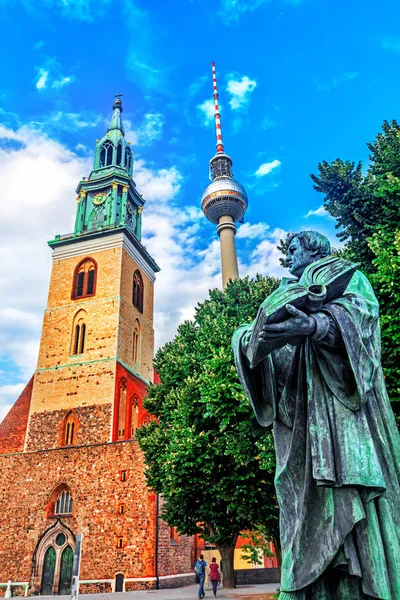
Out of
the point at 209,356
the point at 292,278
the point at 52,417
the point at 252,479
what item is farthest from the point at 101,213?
the point at 292,278

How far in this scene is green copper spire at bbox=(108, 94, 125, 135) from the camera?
43922mm

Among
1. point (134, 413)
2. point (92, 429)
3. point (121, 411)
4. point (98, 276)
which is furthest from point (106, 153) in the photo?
point (92, 429)

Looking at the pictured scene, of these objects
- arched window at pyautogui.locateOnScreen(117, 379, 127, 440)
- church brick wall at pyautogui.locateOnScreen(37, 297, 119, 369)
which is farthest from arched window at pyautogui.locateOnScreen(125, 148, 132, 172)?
arched window at pyautogui.locateOnScreen(117, 379, 127, 440)

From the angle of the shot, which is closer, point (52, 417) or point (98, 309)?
point (52, 417)

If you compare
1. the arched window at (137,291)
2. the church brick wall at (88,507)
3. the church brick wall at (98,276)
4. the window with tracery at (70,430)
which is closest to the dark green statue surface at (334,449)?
the church brick wall at (88,507)

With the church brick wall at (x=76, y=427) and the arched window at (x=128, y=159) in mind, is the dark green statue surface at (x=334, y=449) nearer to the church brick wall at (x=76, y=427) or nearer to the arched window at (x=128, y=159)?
the church brick wall at (x=76, y=427)

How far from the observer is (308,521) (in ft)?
7.44

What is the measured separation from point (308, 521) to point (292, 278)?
1401 mm

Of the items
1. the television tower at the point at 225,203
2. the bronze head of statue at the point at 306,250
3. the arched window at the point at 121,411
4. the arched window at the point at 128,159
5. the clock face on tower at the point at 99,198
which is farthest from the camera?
the television tower at the point at 225,203

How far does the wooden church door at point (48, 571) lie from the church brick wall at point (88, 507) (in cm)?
75

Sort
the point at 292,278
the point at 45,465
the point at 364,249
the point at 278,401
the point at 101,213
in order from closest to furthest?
the point at 278,401
the point at 292,278
the point at 364,249
the point at 45,465
the point at 101,213

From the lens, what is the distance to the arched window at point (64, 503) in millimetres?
25325

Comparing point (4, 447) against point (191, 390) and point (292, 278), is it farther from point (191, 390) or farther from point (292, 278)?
point (292, 278)

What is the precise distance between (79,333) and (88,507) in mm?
11688
